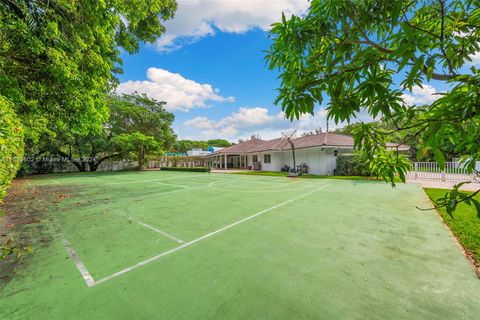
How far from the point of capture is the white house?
17.9 meters

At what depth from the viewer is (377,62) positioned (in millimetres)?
1483

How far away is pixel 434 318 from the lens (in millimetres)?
2148

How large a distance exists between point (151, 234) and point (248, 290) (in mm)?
2845

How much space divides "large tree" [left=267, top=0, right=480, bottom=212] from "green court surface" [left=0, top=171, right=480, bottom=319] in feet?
6.27

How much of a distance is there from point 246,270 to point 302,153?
18.8 meters

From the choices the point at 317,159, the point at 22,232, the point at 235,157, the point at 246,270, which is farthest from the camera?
the point at 235,157

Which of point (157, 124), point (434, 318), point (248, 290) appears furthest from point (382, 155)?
point (157, 124)

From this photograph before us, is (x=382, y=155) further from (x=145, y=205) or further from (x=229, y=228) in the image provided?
(x=145, y=205)

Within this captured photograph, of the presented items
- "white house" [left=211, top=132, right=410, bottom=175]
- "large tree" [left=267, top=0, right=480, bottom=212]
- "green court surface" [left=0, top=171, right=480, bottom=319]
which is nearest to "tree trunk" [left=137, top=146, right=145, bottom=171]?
"white house" [left=211, top=132, right=410, bottom=175]

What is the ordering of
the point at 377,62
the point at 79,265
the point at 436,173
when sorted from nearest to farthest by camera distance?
the point at 377,62, the point at 79,265, the point at 436,173

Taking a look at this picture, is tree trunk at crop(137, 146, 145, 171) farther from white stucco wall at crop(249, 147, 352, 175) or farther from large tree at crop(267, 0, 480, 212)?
large tree at crop(267, 0, 480, 212)

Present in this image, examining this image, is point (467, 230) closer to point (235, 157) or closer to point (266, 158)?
point (266, 158)

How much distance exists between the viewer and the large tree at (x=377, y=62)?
3.96ft

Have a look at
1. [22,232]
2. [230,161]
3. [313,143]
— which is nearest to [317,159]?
[313,143]
